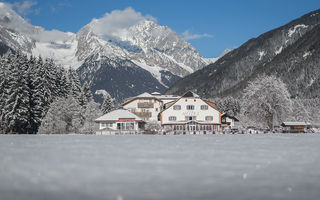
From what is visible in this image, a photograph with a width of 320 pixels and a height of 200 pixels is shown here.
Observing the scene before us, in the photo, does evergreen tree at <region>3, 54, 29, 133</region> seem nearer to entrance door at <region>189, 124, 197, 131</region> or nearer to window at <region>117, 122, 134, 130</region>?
window at <region>117, 122, 134, 130</region>

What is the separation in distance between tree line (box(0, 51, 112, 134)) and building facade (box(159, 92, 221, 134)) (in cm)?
1870

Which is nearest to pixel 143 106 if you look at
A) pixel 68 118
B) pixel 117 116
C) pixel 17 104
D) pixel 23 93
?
pixel 117 116

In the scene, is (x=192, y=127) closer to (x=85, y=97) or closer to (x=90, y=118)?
(x=90, y=118)

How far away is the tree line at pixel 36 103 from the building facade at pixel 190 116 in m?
18.7

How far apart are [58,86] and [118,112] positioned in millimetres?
16515

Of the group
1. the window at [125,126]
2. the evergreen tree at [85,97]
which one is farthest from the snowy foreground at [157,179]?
the evergreen tree at [85,97]

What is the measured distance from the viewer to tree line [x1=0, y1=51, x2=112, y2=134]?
200 feet

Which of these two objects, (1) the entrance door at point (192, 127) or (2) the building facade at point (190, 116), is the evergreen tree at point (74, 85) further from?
(1) the entrance door at point (192, 127)

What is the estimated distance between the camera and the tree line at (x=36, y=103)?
200 feet

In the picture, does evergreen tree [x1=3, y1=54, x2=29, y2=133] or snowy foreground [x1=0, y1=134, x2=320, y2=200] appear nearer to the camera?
snowy foreground [x1=0, y1=134, x2=320, y2=200]

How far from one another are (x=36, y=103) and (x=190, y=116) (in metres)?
37.9

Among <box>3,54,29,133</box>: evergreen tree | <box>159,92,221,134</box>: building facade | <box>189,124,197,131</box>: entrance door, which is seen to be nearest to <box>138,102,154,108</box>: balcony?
<box>159,92,221,134</box>: building facade

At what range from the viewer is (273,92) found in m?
72.2

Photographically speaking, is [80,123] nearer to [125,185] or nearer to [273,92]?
[273,92]
